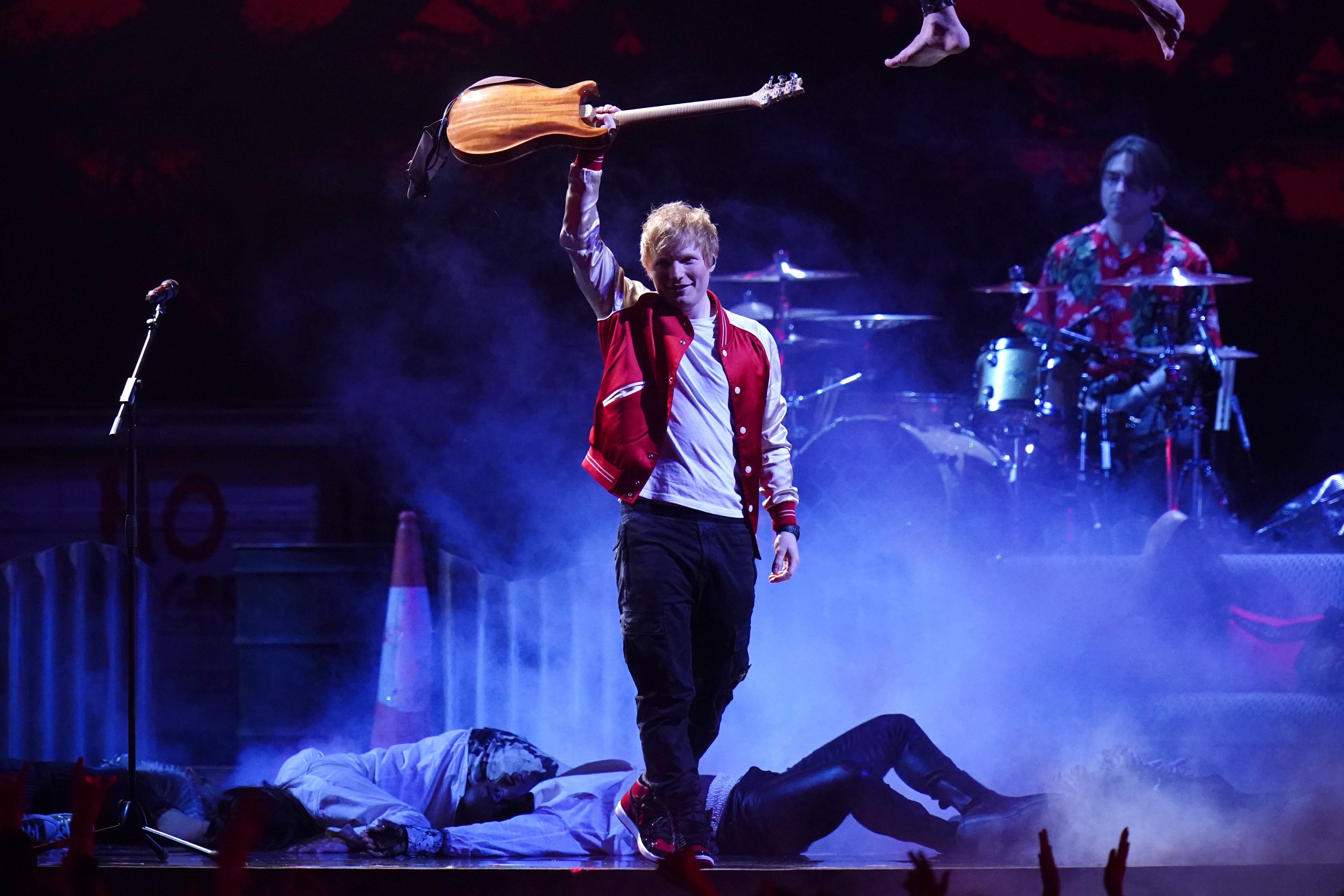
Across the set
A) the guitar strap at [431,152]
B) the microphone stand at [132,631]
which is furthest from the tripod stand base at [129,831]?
the guitar strap at [431,152]

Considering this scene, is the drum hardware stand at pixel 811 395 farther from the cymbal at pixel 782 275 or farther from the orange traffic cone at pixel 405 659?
the orange traffic cone at pixel 405 659

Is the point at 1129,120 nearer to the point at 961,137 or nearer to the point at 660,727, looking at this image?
the point at 961,137

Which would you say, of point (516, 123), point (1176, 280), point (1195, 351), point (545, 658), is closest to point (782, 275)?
point (1176, 280)

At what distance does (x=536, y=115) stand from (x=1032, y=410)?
3.85 m

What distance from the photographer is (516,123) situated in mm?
3150

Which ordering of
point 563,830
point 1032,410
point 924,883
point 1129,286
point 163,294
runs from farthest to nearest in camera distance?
point 1129,286
point 1032,410
point 163,294
point 563,830
point 924,883

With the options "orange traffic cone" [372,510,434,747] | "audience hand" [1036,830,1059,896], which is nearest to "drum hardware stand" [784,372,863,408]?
"orange traffic cone" [372,510,434,747]

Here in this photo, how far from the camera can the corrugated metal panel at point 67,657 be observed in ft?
16.4

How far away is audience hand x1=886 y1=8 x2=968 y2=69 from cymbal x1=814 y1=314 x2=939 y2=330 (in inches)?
150

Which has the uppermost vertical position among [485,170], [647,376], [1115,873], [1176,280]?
[485,170]

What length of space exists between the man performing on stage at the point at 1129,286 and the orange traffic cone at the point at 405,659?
355 centimetres

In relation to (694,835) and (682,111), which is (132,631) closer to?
(694,835)

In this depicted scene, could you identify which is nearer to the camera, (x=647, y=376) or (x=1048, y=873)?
(x=1048, y=873)

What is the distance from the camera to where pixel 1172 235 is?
21.4 feet
